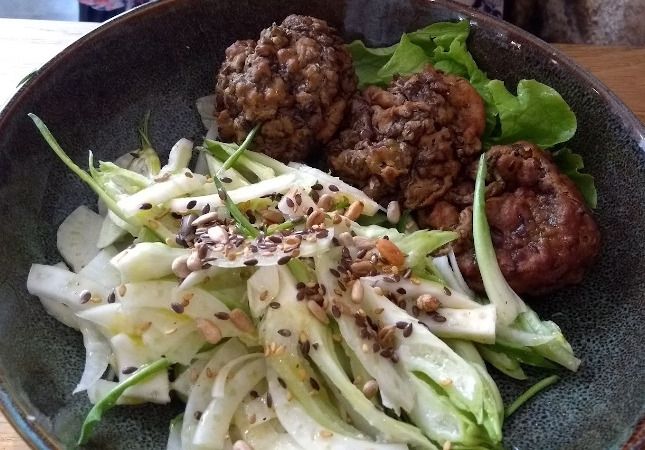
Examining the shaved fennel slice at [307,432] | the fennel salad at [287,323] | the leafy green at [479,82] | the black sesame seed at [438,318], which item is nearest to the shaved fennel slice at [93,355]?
the fennel salad at [287,323]

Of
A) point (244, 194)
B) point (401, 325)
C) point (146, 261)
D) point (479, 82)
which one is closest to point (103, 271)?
point (146, 261)

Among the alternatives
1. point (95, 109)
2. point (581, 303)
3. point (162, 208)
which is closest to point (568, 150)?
point (581, 303)

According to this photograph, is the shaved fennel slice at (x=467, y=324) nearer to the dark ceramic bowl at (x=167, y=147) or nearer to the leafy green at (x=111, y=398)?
the dark ceramic bowl at (x=167, y=147)

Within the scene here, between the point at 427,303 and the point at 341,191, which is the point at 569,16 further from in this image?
the point at 427,303

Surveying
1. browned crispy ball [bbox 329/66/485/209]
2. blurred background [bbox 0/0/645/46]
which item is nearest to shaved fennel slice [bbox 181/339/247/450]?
browned crispy ball [bbox 329/66/485/209]

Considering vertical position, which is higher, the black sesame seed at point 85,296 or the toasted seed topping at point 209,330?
the toasted seed topping at point 209,330

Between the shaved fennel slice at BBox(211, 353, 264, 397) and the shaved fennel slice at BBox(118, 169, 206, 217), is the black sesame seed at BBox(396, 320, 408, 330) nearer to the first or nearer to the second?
the shaved fennel slice at BBox(211, 353, 264, 397)

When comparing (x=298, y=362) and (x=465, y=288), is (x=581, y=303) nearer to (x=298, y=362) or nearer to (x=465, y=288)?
(x=465, y=288)
